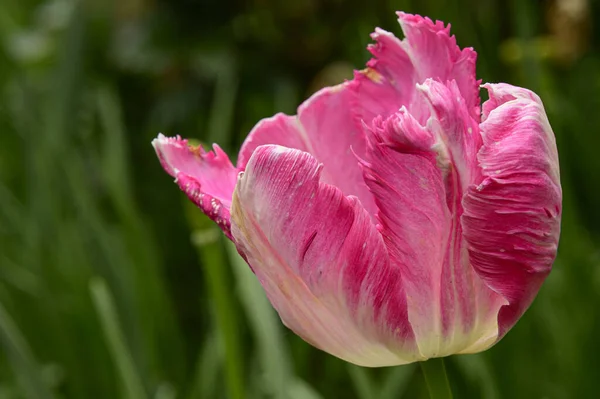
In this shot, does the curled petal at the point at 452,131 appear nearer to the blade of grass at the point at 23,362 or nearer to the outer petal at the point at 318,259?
the outer petal at the point at 318,259

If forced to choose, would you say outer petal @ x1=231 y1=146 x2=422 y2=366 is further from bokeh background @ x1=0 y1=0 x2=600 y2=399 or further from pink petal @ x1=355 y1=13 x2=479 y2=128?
bokeh background @ x1=0 y1=0 x2=600 y2=399

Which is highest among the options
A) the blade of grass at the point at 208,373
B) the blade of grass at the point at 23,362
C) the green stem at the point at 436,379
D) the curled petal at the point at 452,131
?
the curled petal at the point at 452,131

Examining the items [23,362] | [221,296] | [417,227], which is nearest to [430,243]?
[417,227]

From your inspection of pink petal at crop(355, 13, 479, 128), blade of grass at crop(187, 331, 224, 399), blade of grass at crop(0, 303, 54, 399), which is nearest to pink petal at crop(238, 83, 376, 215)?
pink petal at crop(355, 13, 479, 128)

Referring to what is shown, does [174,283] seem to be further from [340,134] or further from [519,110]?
[519,110]

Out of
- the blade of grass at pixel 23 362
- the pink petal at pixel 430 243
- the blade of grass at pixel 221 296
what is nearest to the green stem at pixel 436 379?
the pink petal at pixel 430 243
